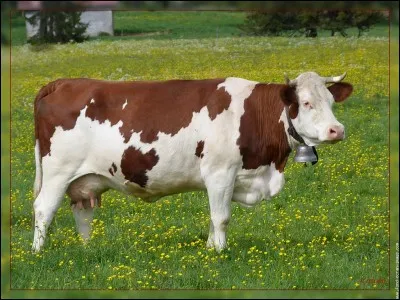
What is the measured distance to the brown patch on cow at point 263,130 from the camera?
1153 cm

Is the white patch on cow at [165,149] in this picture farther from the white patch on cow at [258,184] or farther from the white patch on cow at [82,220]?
the white patch on cow at [82,220]

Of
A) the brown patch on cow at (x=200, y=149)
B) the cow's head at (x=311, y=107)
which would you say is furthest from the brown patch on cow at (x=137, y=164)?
the cow's head at (x=311, y=107)

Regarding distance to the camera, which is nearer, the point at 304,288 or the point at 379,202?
the point at 304,288

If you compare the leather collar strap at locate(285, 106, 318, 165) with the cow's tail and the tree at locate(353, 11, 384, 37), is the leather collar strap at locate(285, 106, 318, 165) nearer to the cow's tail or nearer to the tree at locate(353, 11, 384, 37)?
the tree at locate(353, 11, 384, 37)

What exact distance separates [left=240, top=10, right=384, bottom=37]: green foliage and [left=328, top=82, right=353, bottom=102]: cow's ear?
3.59ft

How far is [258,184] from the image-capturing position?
1165 centimetres

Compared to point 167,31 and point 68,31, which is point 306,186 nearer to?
point 167,31

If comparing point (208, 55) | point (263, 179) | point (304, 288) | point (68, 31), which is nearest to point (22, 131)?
point (68, 31)

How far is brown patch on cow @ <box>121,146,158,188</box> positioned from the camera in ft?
38.1

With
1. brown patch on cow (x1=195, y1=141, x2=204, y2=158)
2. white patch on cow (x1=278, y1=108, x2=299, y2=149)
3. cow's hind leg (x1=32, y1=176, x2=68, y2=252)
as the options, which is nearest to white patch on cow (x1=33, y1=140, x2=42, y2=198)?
cow's hind leg (x1=32, y1=176, x2=68, y2=252)

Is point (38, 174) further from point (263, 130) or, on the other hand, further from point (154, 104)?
point (263, 130)

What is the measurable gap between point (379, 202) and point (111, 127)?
3509mm

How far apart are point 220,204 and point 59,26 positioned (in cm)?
279

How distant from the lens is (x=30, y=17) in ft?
40.8
